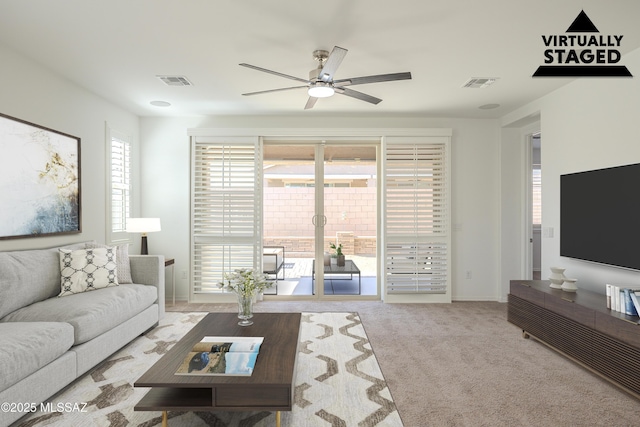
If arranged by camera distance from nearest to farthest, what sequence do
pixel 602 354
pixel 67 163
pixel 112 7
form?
pixel 112 7, pixel 602 354, pixel 67 163

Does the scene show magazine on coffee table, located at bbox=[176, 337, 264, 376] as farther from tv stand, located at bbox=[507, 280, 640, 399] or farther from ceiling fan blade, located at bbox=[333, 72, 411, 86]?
tv stand, located at bbox=[507, 280, 640, 399]

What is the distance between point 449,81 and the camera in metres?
3.57

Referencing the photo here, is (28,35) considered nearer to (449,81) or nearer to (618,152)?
(449,81)

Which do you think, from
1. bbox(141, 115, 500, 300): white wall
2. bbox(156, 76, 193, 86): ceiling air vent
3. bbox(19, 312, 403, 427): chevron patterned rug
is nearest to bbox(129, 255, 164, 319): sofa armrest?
bbox(19, 312, 403, 427): chevron patterned rug

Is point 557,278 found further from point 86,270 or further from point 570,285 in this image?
point 86,270

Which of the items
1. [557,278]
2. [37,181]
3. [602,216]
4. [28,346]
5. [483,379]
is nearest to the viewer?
[28,346]

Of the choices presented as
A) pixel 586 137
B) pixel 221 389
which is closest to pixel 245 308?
pixel 221 389

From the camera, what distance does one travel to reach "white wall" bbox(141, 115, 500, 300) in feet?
16.1

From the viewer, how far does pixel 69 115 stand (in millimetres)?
3547

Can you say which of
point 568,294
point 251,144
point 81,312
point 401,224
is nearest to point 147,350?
point 81,312

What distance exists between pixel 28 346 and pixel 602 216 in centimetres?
430

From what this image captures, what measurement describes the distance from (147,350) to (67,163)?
80.5 inches

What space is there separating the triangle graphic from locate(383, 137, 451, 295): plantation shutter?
2347 mm

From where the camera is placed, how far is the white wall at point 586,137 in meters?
2.84
